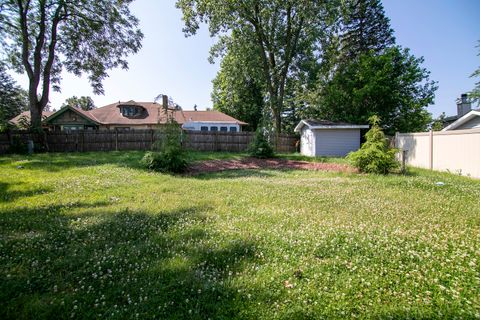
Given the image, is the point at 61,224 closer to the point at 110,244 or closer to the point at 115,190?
the point at 110,244

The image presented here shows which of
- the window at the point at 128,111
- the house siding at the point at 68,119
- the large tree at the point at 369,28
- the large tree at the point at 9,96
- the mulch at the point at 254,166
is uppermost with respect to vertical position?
the large tree at the point at 369,28

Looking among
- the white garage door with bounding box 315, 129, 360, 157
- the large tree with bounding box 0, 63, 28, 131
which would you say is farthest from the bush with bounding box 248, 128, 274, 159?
the large tree with bounding box 0, 63, 28, 131

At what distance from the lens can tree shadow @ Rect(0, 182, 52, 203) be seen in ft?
20.0

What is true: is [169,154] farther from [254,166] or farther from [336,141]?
[336,141]

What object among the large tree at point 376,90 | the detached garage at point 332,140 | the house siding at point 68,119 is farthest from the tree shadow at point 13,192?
the large tree at point 376,90

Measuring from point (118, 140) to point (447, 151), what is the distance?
21.6m

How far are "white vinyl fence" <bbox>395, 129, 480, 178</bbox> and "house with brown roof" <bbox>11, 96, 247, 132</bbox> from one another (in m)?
19.2

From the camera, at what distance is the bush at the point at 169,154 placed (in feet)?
36.0

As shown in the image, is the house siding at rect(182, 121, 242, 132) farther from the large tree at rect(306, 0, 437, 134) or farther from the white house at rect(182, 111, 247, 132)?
the large tree at rect(306, 0, 437, 134)

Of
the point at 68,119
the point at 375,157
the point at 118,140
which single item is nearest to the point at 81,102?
the point at 68,119

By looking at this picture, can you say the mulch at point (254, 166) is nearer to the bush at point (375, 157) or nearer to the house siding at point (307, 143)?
the bush at point (375, 157)

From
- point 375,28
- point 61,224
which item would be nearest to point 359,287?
point 61,224

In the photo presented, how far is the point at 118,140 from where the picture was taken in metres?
20.1

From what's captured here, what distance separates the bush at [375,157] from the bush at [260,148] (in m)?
6.38
